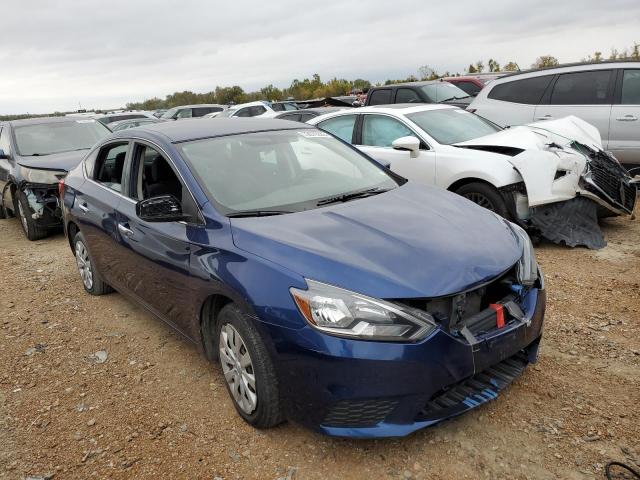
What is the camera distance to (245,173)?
3486 mm

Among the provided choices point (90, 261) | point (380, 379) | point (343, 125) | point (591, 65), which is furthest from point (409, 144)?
point (380, 379)

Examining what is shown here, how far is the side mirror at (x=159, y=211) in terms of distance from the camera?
3154 millimetres

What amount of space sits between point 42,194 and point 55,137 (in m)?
1.39

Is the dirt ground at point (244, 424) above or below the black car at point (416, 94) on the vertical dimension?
below

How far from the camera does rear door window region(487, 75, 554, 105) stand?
26.7ft

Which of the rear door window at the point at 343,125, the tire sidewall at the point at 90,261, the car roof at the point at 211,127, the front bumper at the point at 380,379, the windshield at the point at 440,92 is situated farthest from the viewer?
the windshield at the point at 440,92

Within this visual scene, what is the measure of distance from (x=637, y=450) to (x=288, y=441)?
5.43 feet

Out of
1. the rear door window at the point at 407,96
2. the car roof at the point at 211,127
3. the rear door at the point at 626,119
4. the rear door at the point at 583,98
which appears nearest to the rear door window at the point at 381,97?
the rear door window at the point at 407,96

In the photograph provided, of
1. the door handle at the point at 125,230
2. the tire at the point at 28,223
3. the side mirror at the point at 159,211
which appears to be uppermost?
the side mirror at the point at 159,211

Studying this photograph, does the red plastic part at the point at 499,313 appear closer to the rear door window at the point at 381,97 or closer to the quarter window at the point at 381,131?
the quarter window at the point at 381,131

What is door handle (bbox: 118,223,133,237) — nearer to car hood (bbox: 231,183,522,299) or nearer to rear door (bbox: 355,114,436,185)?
car hood (bbox: 231,183,522,299)

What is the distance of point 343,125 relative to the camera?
7.15 m

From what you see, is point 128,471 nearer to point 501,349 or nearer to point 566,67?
point 501,349

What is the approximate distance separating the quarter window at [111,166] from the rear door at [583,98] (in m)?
6.12
